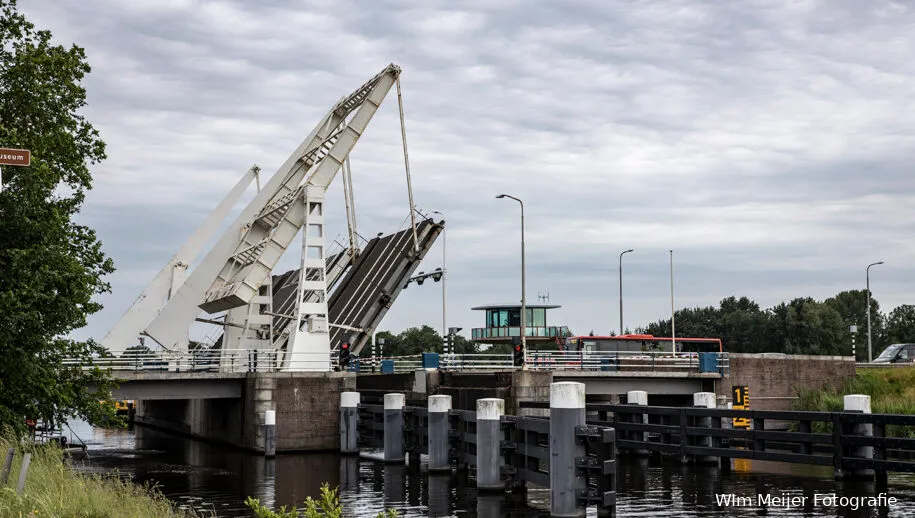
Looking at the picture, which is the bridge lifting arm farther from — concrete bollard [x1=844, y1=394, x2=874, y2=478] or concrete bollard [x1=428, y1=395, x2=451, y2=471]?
concrete bollard [x1=844, y1=394, x2=874, y2=478]

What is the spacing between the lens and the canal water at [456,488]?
17078 millimetres

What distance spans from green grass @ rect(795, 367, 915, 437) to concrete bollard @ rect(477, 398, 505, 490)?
18584mm

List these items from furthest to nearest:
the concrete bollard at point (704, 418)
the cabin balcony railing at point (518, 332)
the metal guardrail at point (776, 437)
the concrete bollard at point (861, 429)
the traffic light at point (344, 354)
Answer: the cabin balcony railing at point (518, 332) < the traffic light at point (344, 354) < the concrete bollard at point (704, 418) < the concrete bollard at point (861, 429) < the metal guardrail at point (776, 437)

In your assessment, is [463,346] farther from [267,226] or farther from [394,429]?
[394,429]

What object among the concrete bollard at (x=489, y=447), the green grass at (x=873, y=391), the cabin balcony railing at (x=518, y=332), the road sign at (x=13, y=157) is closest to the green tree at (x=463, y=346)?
the cabin balcony railing at (x=518, y=332)

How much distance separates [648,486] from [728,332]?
7442 centimetres

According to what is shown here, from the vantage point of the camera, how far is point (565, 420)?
15938 millimetres

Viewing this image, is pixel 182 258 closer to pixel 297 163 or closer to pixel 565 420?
pixel 297 163

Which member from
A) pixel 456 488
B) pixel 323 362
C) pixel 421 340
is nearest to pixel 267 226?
pixel 323 362

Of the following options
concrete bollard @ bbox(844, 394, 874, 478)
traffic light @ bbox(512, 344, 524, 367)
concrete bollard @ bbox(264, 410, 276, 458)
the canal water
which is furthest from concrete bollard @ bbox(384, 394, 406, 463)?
concrete bollard @ bbox(844, 394, 874, 478)

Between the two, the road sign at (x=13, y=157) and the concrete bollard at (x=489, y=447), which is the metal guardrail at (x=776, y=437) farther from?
the road sign at (x=13, y=157)

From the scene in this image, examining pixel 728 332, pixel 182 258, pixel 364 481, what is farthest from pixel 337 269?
pixel 728 332

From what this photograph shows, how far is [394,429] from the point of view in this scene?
2606 centimetres

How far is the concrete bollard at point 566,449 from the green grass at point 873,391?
20.6 m
